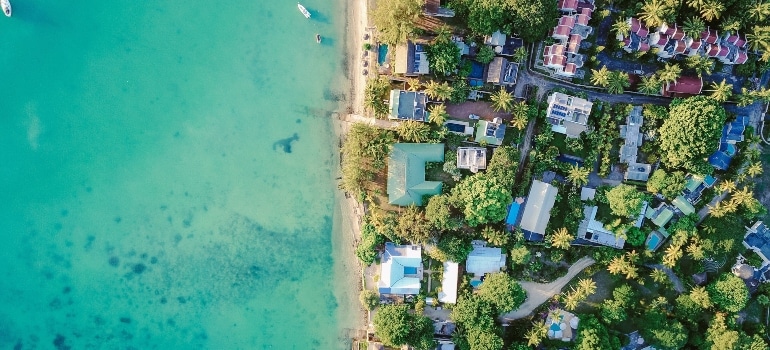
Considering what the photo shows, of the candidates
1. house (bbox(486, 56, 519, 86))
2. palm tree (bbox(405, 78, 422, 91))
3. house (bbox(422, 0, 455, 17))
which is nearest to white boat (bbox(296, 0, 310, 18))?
house (bbox(422, 0, 455, 17))

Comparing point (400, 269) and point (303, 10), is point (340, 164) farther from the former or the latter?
point (303, 10)

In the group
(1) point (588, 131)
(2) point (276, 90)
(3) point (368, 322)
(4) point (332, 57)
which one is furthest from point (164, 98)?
(1) point (588, 131)

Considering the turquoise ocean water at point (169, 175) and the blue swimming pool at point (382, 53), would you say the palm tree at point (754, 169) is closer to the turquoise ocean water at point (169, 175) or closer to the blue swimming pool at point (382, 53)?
the blue swimming pool at point (382, 53)

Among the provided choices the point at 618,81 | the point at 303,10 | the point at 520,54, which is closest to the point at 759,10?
the point at 618,81

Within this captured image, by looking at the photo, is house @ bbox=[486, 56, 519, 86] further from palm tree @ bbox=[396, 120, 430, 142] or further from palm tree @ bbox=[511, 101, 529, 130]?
palm tree @ bbox=[396, 120, 430, 142]

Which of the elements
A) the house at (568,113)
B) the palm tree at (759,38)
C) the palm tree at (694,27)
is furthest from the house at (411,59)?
the palm tree at (759,38)

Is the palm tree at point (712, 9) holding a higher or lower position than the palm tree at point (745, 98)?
higher

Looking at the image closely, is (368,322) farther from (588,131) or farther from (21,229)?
(21,229)
